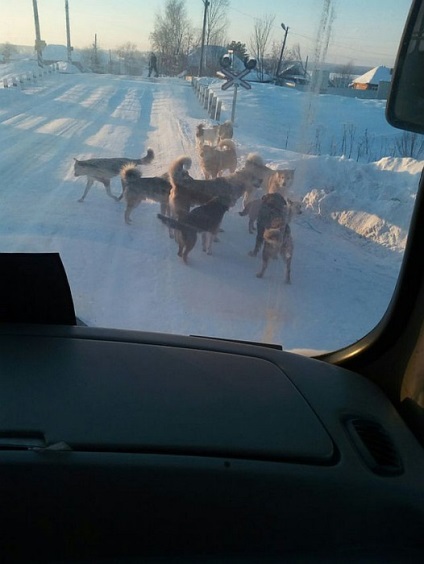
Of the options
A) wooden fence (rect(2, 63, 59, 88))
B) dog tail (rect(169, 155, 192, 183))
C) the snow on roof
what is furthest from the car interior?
dog tail (rect(169, 155, 192, 183))

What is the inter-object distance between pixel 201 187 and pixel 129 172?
0.72 m

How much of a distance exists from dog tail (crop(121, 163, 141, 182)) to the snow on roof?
2767 mm

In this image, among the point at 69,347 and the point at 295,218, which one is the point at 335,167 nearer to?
the point at 295,218

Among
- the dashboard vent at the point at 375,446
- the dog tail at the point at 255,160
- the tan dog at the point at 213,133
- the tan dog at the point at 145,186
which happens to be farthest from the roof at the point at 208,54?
the dog tail at the point at 255,160

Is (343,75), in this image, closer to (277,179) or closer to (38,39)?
(38,39)

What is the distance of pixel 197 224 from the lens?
5.04 m

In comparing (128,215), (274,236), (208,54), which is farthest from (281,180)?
(208,54)

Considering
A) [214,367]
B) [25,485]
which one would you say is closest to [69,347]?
[214,367]

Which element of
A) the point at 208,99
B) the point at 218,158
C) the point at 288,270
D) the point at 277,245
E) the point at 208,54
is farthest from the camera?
the point at 218,158

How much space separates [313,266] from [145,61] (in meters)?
2.06

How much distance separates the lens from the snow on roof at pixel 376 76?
246cm

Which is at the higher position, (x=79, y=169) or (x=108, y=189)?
(x=79, y=169)

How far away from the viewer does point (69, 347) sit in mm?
1986

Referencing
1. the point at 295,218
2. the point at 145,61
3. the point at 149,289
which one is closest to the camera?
the point at 145,61
